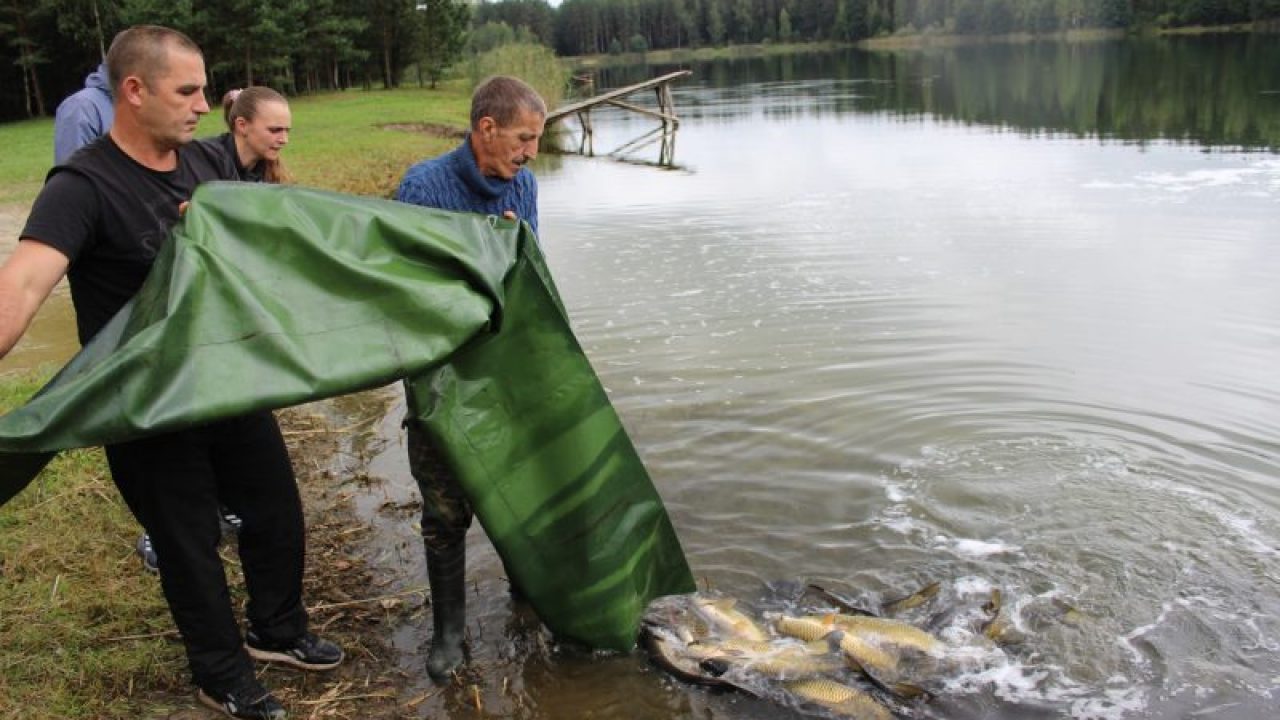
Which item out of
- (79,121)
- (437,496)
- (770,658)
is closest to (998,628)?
(770,658)

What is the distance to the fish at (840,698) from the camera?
3.46m

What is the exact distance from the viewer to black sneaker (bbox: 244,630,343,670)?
139 inches

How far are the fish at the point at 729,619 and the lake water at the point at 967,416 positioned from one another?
0.31m

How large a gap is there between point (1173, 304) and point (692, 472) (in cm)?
577

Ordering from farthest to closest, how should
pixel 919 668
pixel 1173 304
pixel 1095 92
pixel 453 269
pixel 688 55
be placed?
pixel 688 55 < pixel 1095 92 < pixel 1173 304 < pixel 919 668 < pixel 453 269

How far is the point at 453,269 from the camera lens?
3.07 m

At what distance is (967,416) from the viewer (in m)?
6.66

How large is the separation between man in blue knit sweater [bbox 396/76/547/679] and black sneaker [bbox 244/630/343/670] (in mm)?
388

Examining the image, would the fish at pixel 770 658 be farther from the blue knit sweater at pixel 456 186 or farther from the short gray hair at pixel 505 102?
the short gray hair at pixel 505 102

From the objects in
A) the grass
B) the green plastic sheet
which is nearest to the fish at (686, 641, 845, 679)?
the green plastic sheet

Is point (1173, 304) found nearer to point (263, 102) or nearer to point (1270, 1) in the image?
point (263, 102)

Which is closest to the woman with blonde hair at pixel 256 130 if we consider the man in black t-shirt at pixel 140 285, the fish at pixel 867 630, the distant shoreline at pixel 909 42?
the man in black t-shirt at pixel 140 285

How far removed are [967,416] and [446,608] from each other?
4.28 metres

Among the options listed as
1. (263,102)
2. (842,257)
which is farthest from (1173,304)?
(263,102)
